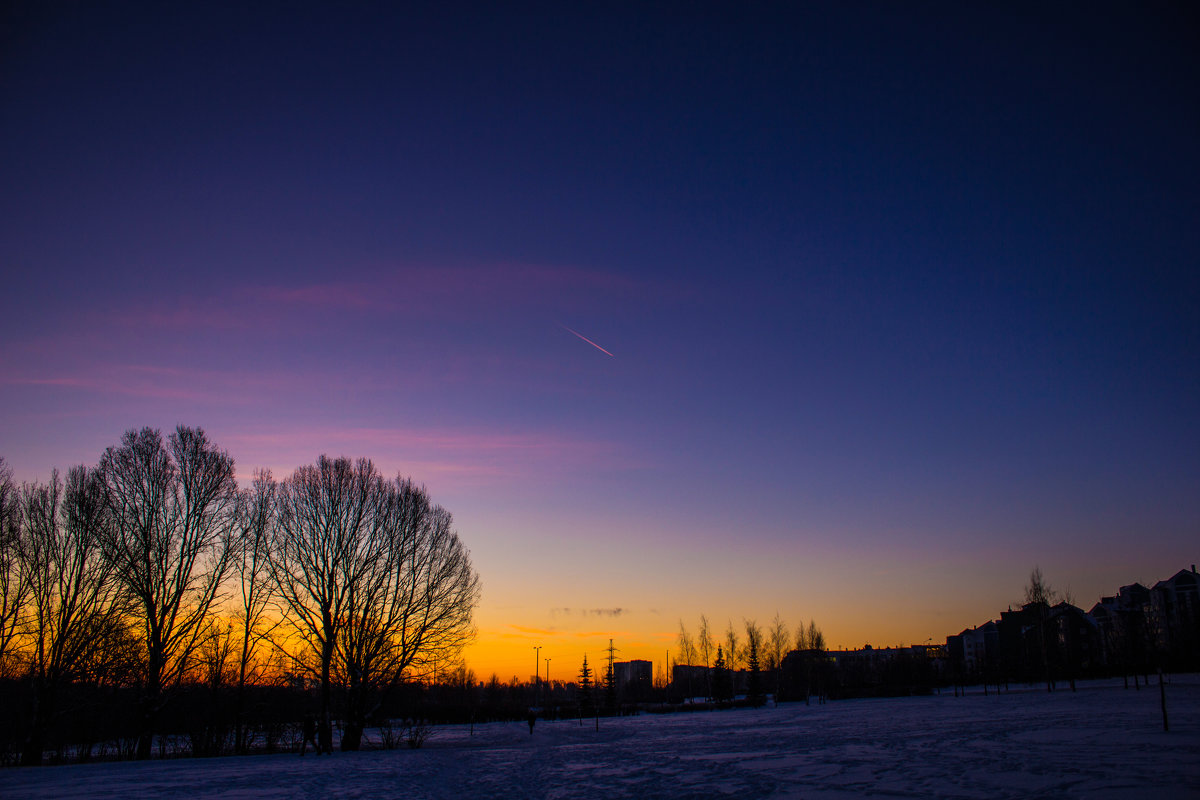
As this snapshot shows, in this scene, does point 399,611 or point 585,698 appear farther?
point 585,698

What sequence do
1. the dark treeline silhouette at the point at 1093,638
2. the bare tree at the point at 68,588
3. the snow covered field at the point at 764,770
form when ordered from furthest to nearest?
the dark treeline silhouette at the point at 1093,638, the bare tree at the point at 68,588, the snow covered field at the point at 764,770

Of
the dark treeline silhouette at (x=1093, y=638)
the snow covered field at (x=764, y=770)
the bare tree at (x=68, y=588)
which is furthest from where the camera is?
the dark treeline silhouette at (x=1093, y=638)

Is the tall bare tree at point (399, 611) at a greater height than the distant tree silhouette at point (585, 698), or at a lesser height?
greater

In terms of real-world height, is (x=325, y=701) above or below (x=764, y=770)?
below

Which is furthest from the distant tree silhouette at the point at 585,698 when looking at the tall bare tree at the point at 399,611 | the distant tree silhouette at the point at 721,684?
the tall bare tree at the point at 399,611

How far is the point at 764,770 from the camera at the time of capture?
18203 mm

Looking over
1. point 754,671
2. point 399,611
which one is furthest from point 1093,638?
point 399,611

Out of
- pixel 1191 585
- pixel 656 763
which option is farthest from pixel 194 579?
pixel 1191 585

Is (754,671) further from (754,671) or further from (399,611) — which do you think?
(399,611)

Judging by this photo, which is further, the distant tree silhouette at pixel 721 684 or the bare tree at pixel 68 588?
the distant tree silhouette at pixel 721 684

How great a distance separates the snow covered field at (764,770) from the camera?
1395 cm

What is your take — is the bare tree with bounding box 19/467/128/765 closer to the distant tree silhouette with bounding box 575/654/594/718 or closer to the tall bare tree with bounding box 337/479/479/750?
→ the tall bare tree with bounding box 337/479/479/750

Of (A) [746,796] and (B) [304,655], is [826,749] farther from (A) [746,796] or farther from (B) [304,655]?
(B) [304,655]

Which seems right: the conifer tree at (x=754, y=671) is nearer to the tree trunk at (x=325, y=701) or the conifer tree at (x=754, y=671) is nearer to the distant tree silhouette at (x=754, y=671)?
the distant tree silhouette at (x=754, y=671)
